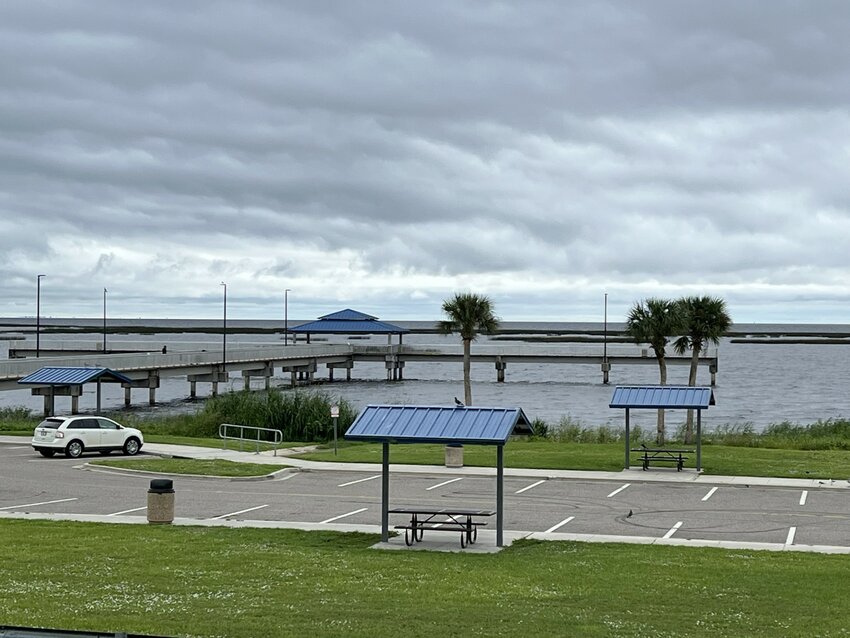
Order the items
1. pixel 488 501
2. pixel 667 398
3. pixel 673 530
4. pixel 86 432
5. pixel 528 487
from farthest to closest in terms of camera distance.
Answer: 1. pixel 86 432
2. pixel 667 398
3. pixel 528 487
4. pixel 488 501
5. pixel 673 530

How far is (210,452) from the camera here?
39.0 m

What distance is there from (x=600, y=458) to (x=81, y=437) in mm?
17754

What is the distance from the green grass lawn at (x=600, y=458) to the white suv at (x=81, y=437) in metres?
6.38

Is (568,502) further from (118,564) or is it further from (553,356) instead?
(553,356)

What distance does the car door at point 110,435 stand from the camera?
126 ft

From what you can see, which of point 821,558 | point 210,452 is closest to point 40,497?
point 210,452

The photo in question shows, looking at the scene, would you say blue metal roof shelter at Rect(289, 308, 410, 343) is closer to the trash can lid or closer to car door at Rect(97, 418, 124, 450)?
car door at Rect(97, 418, 124, 450)

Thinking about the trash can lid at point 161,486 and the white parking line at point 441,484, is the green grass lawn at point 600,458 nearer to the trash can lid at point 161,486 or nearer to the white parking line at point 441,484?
the white parking line at point 441,484

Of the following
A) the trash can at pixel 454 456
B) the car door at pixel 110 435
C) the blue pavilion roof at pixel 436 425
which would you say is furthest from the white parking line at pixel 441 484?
the car door at pixel 110 435

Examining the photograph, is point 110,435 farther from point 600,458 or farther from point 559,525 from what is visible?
point 559,525

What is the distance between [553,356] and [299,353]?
24.8m

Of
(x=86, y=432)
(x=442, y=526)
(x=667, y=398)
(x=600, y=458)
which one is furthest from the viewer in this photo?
(x=86, y=432)

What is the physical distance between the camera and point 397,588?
14688 millimetres

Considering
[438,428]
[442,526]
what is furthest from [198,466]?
[438,428]
